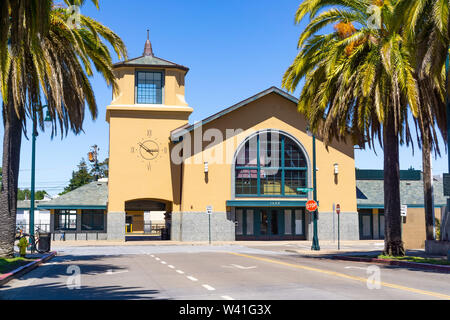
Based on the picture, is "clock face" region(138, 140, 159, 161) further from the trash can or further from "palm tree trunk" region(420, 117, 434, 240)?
"palm tree trunk" region(420, 117, 434, 240)

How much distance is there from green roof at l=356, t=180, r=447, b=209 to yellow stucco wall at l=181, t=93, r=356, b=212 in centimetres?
236

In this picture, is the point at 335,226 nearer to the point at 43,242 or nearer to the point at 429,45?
the point at 43,242

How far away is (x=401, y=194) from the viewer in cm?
4950

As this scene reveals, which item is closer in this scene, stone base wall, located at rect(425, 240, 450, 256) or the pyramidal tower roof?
stone base wall, located at rect(425, 240, 450, 256)

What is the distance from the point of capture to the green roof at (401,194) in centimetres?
4697

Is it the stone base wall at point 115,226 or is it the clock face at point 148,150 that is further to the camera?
the clock face at point 148,150

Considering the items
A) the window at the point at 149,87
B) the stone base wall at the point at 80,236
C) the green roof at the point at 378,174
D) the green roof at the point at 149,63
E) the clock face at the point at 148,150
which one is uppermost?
the green roof at the point at 149,63

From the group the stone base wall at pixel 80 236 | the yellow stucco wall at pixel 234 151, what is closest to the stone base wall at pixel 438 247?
the yellow stucco wall at pixel 234 151

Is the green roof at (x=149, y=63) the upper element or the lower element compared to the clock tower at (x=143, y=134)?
upper

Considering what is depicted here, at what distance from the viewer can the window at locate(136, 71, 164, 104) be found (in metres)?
45.3

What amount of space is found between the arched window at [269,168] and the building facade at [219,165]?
0.26 feet

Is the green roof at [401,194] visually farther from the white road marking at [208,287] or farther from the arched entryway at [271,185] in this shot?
the white road marking at [208,287]

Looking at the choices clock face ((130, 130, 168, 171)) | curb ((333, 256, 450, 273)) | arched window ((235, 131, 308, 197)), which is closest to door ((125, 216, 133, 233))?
clock face ((130, 130, 168, 171))

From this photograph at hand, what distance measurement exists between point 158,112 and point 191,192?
7106 millimetres
